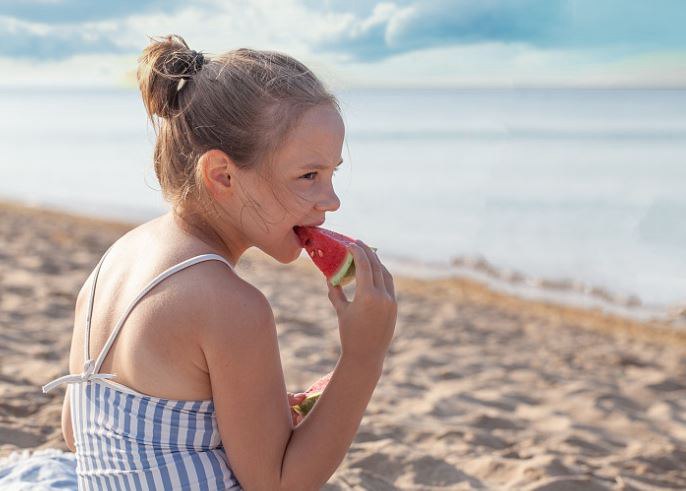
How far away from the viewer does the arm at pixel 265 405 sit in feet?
6.77

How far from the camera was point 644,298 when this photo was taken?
31.9ft

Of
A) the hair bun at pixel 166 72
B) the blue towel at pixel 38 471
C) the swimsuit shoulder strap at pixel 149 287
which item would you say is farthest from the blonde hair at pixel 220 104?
the blue towel at pixel 38 471

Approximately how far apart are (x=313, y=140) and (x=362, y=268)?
0.37 metres

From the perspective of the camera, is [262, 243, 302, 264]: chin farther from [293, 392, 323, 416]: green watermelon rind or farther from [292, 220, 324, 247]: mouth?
[293, 392, 323, 416]: green watermelon rind

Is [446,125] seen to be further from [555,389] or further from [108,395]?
[108,395]

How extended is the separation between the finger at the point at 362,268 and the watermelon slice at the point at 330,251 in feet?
0.32

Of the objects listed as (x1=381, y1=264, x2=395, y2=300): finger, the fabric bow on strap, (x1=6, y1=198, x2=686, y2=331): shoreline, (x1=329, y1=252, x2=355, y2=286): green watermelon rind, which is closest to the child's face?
(x1=329, y1=252, x2=355, y2=286): green watermelon rind

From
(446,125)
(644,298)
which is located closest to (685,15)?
(446,125)

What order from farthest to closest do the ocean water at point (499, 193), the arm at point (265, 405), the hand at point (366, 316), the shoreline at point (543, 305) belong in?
the ocean water at point (499, 193) → the shoreline at point (543, 305) → the hand at point (366, 316) → the arm at point (265, 405)

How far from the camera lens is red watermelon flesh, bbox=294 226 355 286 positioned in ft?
7.80

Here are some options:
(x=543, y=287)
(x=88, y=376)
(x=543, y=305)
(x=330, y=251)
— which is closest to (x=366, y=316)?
(x=330, y=251)

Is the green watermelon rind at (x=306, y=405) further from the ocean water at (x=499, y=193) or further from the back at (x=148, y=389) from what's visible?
the ocean water at (x=499, y=193)

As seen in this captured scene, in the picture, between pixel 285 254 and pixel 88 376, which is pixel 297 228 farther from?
pixel 88 376

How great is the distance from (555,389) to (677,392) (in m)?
0.91
